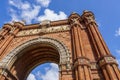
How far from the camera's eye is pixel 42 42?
1562cm

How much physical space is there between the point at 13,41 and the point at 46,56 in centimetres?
410

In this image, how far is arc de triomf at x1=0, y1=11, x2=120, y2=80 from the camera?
35.7ft

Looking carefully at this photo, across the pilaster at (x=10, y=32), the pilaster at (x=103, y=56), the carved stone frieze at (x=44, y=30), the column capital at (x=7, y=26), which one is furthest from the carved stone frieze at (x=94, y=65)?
the column capital at (x=7, y=26)

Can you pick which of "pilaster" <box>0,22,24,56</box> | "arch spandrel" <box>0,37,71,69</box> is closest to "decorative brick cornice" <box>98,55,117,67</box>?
"arch spandrel" <box>0,37,71,69</box>

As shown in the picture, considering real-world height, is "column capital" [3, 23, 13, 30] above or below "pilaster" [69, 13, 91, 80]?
above

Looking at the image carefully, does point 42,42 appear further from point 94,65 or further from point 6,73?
point 94,65

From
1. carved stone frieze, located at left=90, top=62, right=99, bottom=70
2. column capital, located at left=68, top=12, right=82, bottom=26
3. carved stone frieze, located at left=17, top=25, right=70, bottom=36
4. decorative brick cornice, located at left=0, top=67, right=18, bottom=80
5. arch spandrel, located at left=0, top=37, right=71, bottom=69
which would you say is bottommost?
carved stone frieze, located at left=90, top=62, right=99, bottom=70

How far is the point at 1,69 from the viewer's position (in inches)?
523

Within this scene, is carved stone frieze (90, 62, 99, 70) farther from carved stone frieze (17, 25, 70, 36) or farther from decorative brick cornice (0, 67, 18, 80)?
decorative brick cornice (0, 67, 18, 80)

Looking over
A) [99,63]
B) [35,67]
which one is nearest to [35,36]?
[35,67]

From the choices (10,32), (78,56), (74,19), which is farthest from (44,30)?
(78,56)

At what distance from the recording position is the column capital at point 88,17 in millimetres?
16125

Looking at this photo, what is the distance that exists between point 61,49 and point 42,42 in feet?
9.11

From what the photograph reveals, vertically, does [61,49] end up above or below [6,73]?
above
